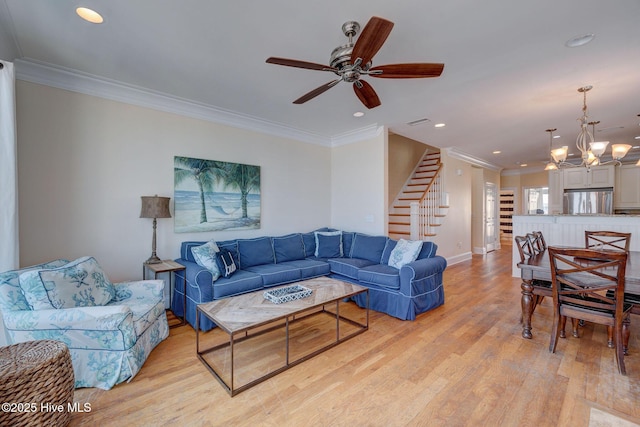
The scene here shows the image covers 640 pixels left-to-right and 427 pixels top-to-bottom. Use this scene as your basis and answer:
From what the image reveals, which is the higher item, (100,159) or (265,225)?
(100,159)

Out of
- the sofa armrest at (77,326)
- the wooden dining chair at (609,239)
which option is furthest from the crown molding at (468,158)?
the sofa armrest at (77,326)

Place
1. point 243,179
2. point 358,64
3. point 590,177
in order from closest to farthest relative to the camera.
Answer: point 358,64 < point 243,179 < point 590,177

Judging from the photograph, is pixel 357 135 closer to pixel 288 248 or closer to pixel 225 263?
pixel 288 248

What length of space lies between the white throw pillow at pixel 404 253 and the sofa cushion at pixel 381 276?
0.30 feet

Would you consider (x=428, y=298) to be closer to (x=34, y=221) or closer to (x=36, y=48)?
(x=34, y=221)

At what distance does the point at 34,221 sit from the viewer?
2719mm

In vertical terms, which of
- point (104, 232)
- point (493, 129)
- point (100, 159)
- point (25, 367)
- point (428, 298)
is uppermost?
point (493, 129)

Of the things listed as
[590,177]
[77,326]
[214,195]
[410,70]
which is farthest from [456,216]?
[77,326]

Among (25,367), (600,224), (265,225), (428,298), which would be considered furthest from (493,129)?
(25,367)

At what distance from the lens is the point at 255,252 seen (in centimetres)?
393

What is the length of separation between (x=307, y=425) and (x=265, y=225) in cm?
309

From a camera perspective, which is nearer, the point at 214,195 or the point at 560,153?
the point at 214,195

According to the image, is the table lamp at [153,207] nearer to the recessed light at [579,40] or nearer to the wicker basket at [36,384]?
the wicker basket at [36,384]

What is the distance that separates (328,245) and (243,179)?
1.70 meters
